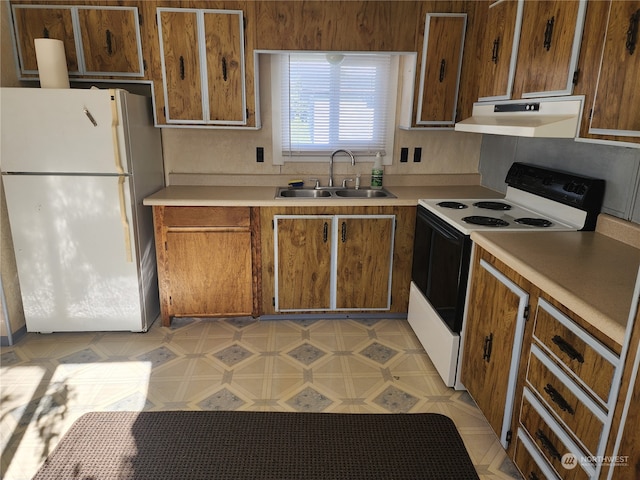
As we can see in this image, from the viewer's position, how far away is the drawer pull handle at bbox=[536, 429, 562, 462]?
4.81 ft

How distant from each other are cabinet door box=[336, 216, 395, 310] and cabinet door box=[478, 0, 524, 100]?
985mm

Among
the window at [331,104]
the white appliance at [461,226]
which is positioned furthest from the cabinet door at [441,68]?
the white appliance at [461,226]

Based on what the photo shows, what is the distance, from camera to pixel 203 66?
282 centimetres

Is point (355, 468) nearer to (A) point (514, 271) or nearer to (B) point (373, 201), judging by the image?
(A) point (514, 271)

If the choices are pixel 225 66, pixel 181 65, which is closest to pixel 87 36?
pixel 181 65

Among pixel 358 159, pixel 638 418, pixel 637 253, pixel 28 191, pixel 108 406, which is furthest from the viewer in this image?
pixel 358 159

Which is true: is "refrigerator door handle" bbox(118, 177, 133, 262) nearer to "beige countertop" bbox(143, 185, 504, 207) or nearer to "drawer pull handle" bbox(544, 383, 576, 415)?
"beige countertop" bbox(143, 185, 504, 207)

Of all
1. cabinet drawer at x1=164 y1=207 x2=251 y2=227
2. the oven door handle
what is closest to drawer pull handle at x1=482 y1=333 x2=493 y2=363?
the oven door handle

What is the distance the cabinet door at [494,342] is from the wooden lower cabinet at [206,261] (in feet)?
4.83

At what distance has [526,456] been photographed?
167 cm

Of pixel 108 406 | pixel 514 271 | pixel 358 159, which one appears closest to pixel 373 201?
pixel 358 159

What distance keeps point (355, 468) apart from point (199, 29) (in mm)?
2613

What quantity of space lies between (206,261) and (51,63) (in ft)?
4.87

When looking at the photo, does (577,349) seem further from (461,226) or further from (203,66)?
(203,66)
